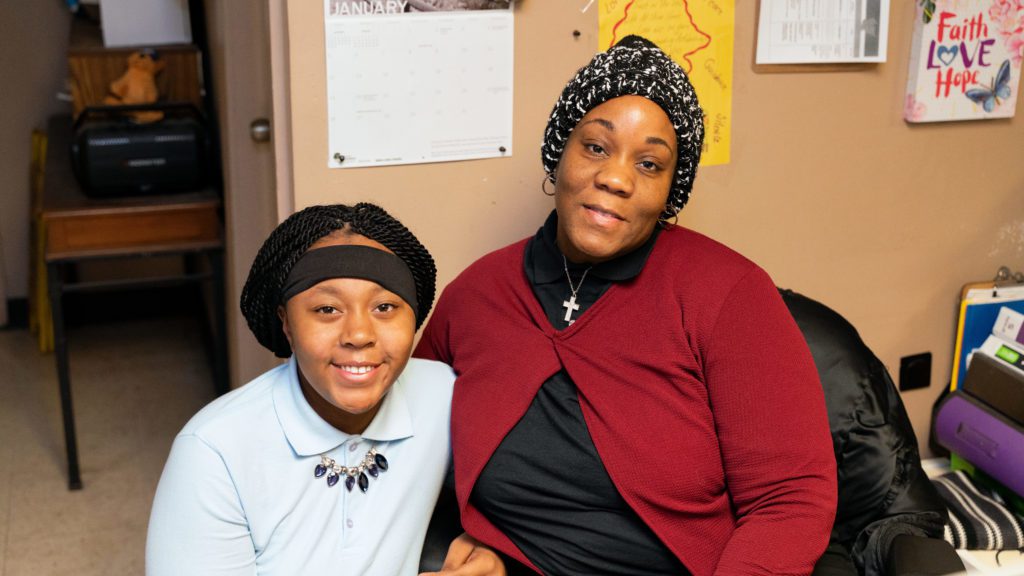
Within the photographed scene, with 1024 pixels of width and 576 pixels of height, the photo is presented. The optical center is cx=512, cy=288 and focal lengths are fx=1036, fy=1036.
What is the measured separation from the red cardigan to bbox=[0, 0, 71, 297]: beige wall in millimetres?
3077

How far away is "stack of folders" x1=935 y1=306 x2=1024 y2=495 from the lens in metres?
2.25

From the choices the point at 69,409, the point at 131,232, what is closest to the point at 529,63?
the point at 131,232

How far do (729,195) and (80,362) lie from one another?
2696 millimetres

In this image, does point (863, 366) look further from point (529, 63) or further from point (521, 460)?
point (529, 63)

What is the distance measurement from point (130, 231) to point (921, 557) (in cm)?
222

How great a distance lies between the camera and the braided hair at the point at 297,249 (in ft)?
4.62

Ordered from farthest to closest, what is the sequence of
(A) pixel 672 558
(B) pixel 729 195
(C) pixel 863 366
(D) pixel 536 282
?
1. (B) pixel 729 195
2. (C) pixel 863 366
3. (D) pixel 536 282
4. (A) pixel 672 558

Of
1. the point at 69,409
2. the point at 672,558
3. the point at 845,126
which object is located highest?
the point at 845,126

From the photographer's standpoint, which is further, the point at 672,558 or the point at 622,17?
the point at 622,17

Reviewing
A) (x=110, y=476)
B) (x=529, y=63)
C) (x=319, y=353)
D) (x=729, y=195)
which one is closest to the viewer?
(x=319, y=353)

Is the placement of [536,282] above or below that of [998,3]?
below

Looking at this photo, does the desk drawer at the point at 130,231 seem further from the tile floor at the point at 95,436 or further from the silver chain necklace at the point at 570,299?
the silver chain necklace at the point at 570,299

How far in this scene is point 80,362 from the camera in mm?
3883

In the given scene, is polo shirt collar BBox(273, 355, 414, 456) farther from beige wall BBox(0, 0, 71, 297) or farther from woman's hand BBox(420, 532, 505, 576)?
beige wall BBox(0, 0, 71, 297)
